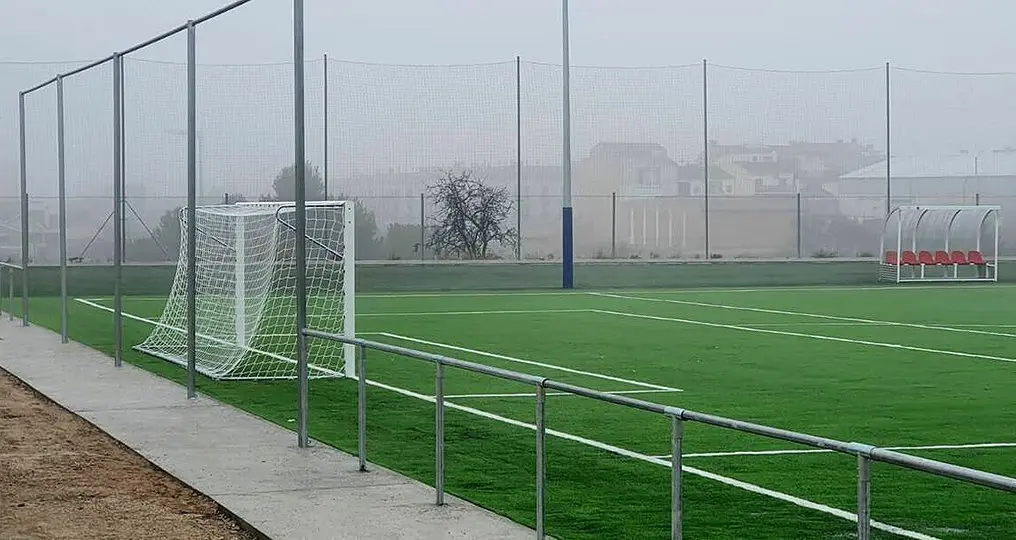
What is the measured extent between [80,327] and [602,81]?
18.8 meters

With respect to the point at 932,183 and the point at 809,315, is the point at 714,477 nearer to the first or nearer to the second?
the point at 809,315

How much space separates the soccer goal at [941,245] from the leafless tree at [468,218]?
8561 millimetres

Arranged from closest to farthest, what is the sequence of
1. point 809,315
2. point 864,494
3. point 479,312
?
point 864,494, point 809,315, point 479,312

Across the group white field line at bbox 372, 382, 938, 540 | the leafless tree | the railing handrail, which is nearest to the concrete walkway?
the railing handrail

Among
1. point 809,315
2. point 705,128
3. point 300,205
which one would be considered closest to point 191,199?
point 300,205

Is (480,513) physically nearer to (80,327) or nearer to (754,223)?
(80,327)

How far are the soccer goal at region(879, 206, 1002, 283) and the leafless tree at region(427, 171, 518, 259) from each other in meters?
8.56

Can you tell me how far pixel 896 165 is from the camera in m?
40.4

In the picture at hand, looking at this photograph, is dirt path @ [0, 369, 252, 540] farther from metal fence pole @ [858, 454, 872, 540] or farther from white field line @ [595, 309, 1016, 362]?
white field line @ [595, 309, 1016, 362]

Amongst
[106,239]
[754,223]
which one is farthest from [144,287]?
[754,223]

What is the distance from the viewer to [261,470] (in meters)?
9.43

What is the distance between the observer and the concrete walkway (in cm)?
771

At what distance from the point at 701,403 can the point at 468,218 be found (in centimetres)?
2423

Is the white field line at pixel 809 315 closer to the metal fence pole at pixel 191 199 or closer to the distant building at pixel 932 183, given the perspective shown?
the metal fence pole at pixel 191 199
